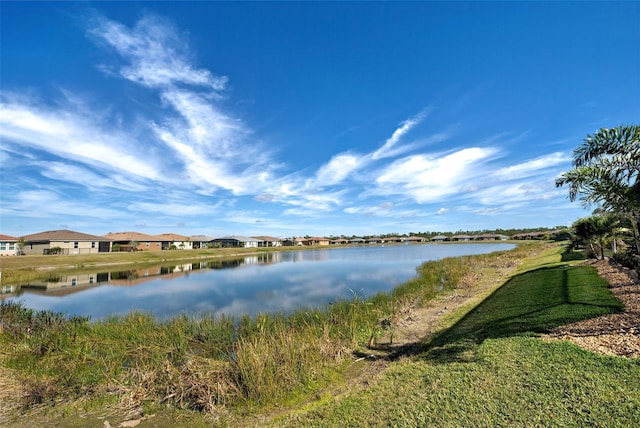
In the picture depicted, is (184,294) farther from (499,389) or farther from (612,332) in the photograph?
(612,332)

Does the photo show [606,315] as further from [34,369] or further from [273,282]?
[273,282]

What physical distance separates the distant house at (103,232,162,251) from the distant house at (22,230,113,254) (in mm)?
3990

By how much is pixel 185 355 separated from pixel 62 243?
5310cm

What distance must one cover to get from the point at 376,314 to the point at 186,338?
6.58m

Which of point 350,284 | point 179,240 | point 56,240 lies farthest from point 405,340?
point 179,240

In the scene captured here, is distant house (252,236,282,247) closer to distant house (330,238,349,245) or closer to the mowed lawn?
distant house (330,238,349,245)

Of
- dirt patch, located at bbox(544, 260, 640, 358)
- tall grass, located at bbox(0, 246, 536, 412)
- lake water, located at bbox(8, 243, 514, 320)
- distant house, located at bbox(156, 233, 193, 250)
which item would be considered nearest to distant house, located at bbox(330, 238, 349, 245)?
distant house, located at bbox(156, 233, 193, 250)

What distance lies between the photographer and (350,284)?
829 inches

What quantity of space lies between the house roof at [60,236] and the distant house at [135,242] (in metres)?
4.89

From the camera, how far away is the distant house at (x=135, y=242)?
2195 inches

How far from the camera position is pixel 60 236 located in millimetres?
47844

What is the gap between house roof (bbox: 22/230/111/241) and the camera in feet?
154

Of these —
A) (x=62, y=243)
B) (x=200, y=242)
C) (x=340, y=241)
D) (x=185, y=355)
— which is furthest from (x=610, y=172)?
(x=340, y=241)

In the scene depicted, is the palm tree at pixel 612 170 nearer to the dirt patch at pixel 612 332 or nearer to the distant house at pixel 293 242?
the dirt patch at pixel 612 332
